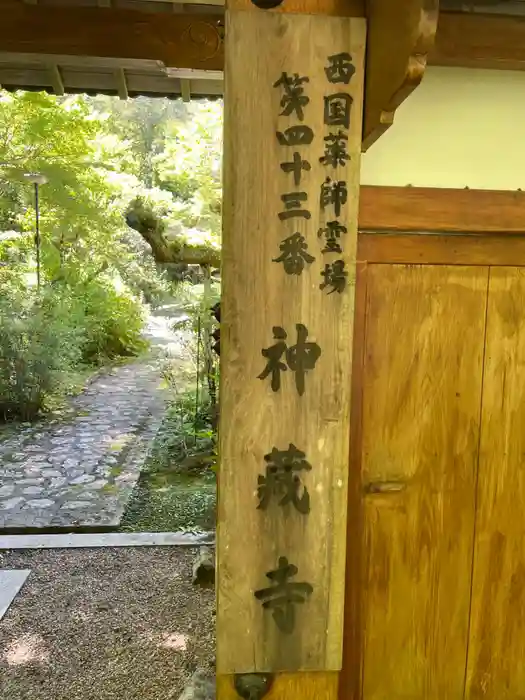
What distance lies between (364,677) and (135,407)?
802cm

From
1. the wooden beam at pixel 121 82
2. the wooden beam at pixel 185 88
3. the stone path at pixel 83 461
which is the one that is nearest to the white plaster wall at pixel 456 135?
the wooden beam at pixel 185 88

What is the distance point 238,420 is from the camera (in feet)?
5.88

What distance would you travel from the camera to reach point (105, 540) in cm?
541

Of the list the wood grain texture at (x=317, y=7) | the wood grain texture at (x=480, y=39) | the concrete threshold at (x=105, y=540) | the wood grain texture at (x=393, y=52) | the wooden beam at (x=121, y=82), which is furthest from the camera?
the concrete threshold at (x=105, y=540)

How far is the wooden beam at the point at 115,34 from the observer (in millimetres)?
2883

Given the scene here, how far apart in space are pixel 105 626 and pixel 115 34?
11.7 feet

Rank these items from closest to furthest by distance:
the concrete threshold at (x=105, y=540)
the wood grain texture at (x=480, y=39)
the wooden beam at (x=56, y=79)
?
1. the wood grain texture at (x=480, y=39)
2. the wooden beam at (x=56, y=79)
3. the concrete threshold at (x=105, y=540)

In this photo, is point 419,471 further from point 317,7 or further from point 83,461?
point 83,461

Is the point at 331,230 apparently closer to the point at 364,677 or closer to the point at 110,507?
the point at 364,677

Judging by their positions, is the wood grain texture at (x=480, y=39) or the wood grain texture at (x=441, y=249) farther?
the wood grain texture at (x=441, y=249)

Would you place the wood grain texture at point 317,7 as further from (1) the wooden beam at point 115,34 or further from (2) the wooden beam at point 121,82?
(2) the wooden beam at point 121,82

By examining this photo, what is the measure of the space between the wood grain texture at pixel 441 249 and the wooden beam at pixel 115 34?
1217mm

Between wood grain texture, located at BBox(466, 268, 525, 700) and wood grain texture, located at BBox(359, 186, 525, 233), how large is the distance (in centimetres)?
23

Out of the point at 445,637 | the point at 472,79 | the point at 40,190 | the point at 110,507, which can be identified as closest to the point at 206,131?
the point at 40,190
